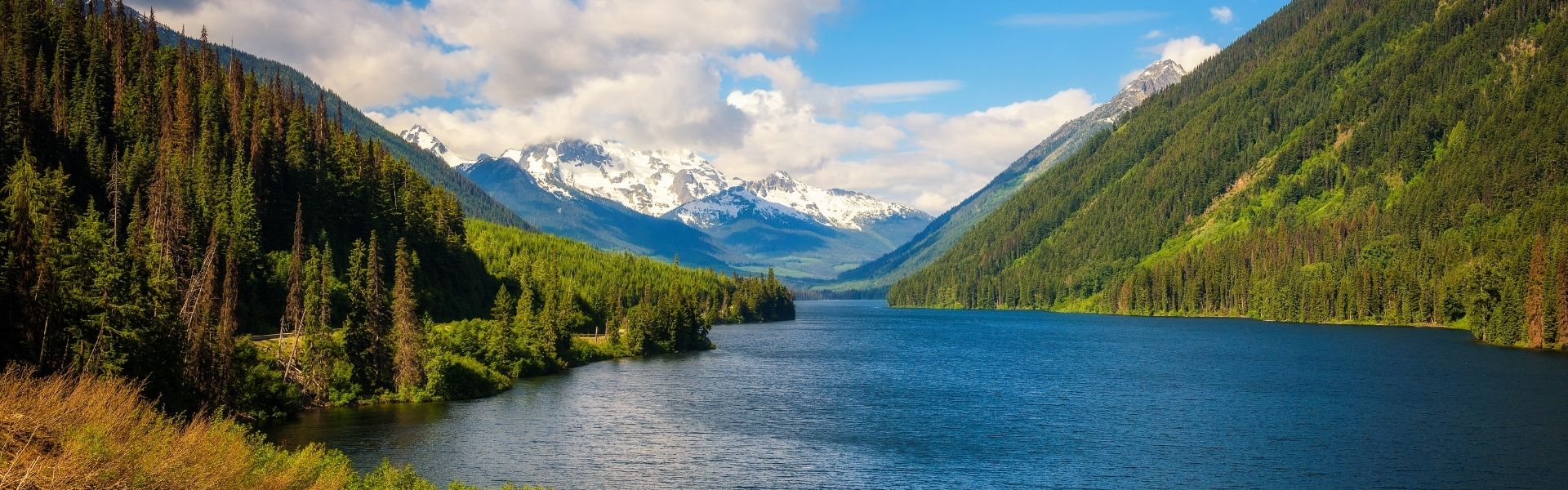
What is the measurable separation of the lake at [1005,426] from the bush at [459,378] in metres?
3.12

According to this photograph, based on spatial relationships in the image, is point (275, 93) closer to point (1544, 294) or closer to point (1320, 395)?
point (1320, 395)

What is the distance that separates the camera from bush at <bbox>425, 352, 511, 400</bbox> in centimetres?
10225

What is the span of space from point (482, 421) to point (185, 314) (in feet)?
82.6

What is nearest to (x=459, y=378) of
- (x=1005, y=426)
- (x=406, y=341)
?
(x=406, y=341)

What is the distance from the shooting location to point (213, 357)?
3034 inches

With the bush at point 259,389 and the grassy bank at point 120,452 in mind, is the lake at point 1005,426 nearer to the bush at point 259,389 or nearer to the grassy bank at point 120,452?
the bush at point 259,389

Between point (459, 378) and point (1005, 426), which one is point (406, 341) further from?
point (1005, 426)

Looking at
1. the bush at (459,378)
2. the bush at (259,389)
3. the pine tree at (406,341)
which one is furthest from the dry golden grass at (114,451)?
the bush at (459,378)

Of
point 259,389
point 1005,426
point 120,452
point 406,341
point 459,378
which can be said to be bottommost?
point 1005,426

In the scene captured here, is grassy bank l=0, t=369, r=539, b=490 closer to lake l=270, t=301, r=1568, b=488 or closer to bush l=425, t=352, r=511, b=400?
lake l=270, t=301, r=1568, b=488

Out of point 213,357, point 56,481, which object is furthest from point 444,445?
point 56,481

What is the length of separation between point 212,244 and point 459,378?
25.3 m

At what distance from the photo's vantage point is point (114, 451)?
34000mm

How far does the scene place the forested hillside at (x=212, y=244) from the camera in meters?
65.8
